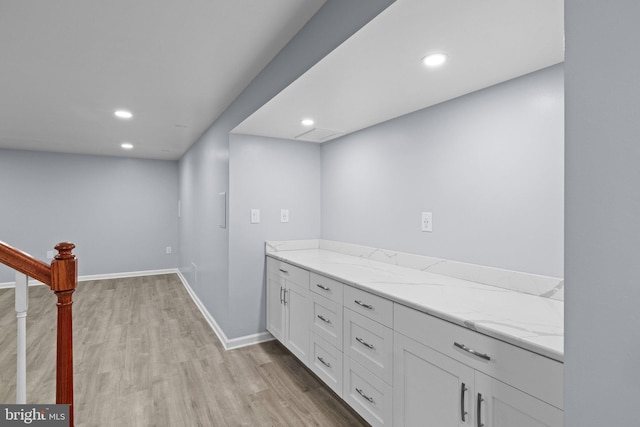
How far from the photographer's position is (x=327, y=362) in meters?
2.17

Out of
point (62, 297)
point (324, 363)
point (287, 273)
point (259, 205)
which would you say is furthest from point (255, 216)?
point (62, 297)

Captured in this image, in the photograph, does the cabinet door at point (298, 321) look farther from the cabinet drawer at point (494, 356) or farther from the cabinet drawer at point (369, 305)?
the cabinet drawer at point (494, 356)

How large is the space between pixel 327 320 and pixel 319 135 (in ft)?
5.66

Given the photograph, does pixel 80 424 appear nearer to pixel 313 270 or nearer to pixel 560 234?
pixel 313 270

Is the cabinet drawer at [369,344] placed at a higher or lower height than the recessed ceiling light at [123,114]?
lower

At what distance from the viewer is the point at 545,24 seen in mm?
1225

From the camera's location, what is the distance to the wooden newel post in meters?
1.18

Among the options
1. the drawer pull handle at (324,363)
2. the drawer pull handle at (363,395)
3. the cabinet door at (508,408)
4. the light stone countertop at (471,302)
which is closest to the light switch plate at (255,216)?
the light stone countertop at (471,302)

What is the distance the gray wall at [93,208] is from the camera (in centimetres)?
524

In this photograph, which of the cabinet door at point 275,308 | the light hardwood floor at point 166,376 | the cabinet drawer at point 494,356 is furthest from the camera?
the cabinet door at point 275,308

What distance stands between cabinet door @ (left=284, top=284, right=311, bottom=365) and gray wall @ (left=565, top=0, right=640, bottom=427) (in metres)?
1.89

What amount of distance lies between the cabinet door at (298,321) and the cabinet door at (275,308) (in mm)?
97

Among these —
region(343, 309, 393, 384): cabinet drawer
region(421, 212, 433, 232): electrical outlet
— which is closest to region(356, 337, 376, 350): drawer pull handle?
region(343, 309, 393, 384): cabinet drawer

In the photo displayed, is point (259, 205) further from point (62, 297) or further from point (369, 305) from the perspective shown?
point (62, 297)
